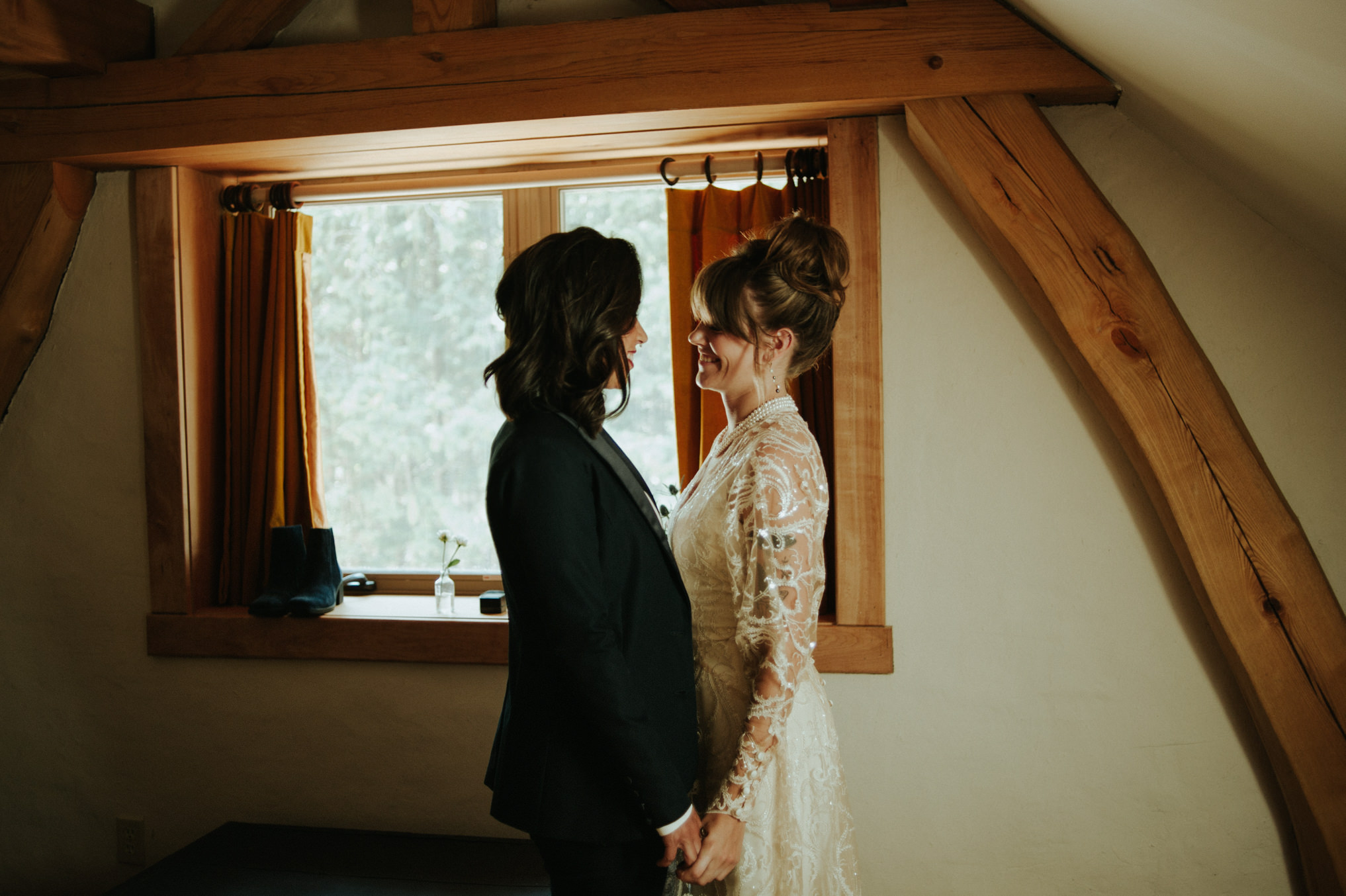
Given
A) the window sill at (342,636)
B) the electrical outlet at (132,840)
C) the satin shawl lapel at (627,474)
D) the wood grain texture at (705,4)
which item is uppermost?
the wood grain texture at (705,4)

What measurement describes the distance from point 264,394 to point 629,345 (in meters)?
1.63

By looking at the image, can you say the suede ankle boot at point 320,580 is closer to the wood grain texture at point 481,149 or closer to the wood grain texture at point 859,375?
the wood grain texture at point 481,149

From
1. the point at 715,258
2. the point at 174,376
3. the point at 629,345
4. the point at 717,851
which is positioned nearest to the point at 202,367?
the point at 174,376

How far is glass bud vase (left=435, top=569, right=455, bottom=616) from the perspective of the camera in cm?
237

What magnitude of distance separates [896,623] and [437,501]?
1502 mm

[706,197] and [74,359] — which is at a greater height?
[706,197]

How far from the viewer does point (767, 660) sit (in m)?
1.30

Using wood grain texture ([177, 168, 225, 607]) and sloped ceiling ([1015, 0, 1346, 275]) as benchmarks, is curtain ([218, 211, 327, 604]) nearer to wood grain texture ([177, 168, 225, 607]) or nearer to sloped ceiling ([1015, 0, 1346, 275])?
wood grain texture ([177, 168, 225, 607])

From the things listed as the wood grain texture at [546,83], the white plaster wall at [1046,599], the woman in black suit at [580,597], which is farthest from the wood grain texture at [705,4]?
the woman in black suit at [580,597]

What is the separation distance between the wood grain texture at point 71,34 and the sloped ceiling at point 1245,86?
2449 millimetres

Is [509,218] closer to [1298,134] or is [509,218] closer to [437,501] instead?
[437,501]

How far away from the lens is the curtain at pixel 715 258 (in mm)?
2154

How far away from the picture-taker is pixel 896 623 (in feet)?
6.75

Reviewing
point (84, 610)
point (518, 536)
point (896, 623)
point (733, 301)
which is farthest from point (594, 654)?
point (84, 610)
